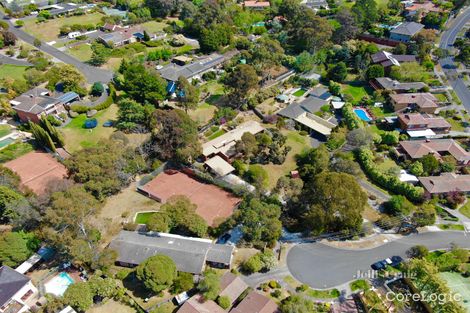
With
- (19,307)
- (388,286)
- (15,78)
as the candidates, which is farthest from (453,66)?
(15,78)

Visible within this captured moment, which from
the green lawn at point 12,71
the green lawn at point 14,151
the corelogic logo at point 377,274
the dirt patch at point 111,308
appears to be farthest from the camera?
the green lawn at point 12,71

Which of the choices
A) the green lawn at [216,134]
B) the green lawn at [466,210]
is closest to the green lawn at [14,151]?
the green lawn at [216,134]

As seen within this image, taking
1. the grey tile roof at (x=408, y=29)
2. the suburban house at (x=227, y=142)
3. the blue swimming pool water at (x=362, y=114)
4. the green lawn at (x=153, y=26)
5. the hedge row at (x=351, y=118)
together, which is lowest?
the suburban house at (x=227, y=142)

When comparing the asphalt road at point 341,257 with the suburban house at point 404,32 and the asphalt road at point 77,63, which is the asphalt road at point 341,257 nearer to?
the asphalt road at point 77,63

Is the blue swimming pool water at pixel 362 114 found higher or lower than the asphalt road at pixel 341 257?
higher

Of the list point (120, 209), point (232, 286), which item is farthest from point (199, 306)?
point (120, 209)

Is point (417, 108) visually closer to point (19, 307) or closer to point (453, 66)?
Answer: point (453, 66)
